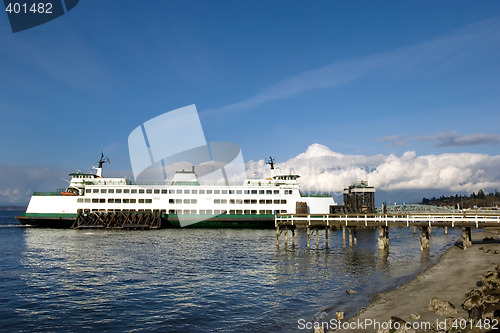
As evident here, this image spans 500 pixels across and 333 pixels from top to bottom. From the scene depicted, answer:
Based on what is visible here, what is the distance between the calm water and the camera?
14.9 meters

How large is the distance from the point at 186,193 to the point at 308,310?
52950mm

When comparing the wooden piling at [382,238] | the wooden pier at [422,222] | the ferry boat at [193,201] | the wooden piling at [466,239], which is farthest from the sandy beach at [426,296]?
the ferry boat at [193,201]

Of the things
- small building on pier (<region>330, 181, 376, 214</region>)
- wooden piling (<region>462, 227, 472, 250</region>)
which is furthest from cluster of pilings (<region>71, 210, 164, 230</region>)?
wooden piling (<region>462, 227, 472, 250</region>)

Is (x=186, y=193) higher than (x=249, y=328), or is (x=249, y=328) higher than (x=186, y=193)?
(x=186, y=193)

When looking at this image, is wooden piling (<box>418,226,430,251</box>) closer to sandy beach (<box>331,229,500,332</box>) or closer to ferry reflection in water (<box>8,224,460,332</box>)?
ferry reflection in water (<box>8,224,460,332</box>)

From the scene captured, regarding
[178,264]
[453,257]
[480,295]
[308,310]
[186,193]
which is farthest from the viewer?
[186,193]

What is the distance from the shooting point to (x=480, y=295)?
12562mm

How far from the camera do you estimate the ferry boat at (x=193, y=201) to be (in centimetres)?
6431

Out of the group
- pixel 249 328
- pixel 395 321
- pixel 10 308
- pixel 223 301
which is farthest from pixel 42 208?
pixel 395 321

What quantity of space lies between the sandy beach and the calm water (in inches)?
63.7

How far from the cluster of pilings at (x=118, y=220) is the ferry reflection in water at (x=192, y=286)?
25.6 meters

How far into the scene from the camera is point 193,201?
6625 cm

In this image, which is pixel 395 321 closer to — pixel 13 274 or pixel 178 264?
pixel 178 264

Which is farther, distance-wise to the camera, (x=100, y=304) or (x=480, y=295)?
(x=100, y=304)
